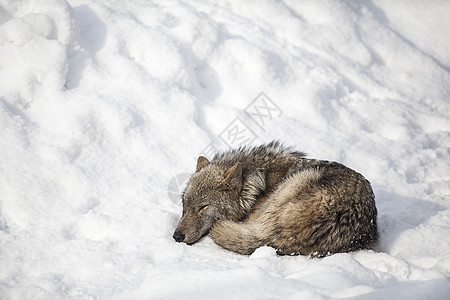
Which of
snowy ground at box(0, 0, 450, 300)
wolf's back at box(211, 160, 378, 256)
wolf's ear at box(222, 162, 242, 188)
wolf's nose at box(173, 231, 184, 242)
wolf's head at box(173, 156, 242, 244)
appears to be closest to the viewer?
snowy ground at box(0, 0, 450, 300)

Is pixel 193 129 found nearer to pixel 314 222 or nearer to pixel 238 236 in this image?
pixel 238 236

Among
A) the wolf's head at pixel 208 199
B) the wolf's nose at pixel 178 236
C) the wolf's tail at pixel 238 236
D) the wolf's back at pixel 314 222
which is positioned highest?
the wolf's back at pixel 314 222

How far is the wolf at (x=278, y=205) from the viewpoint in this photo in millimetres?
3908

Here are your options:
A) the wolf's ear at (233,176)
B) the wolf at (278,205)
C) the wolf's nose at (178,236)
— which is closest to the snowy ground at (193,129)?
the wolf's nose at (178,236)

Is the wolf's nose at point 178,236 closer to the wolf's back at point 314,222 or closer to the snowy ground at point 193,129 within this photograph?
the snowy ground at point 193,129

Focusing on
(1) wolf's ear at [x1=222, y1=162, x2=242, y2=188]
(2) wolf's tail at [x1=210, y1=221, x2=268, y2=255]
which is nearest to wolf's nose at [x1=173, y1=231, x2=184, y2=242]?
(2) wolf's tail at [x1=210, y1=221, x2=268, y2=255]

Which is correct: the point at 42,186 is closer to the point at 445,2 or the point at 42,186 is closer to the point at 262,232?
the point at 262,232

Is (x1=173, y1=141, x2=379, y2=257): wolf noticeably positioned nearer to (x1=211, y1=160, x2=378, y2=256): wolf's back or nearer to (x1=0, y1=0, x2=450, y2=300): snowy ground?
(x1=211, y1=160, x2=378, y2=256): wolf's back

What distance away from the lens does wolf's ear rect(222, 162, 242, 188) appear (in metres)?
4.75

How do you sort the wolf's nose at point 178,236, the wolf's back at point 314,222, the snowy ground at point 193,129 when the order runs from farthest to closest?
the wolf's nose at point 178,236
the wolf's back at point 314,222
the snowy ground at point 193,129

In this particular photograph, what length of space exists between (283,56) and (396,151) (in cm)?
306

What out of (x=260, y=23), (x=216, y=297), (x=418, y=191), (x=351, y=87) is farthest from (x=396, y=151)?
(x=216, y=297)

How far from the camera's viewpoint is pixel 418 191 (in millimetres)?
6062

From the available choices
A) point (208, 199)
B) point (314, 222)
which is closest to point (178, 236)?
point (208, 199)
